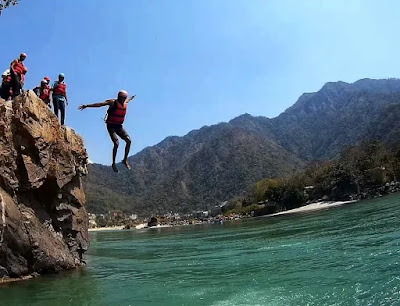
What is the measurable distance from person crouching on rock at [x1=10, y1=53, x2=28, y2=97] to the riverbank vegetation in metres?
55.7

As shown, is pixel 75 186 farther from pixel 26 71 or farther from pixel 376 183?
pixel 376 183

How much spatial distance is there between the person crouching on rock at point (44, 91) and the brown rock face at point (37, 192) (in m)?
1.60

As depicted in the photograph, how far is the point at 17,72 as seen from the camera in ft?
57.0

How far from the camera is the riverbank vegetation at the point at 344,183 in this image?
66.4 meters

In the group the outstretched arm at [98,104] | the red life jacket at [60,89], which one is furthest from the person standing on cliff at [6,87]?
the outstretched arm at [98,104]

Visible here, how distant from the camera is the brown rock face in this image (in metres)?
14.9

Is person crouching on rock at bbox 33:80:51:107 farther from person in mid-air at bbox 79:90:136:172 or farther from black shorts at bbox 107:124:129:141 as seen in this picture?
black shorts at bbox 107:124:129:141

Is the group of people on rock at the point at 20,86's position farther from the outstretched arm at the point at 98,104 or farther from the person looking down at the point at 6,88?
the outstretched arm at the point at 98,104

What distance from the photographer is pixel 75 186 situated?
61.6 feet

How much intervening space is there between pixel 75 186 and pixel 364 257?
40.7 ft

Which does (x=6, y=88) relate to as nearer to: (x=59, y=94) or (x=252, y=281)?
(x=59, y=94)

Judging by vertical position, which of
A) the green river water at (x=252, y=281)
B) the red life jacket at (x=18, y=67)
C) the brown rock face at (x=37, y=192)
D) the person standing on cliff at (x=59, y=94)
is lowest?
the green river water at (x=252, y=281)

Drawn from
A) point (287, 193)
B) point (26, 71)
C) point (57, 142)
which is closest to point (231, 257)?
point (57, 142)

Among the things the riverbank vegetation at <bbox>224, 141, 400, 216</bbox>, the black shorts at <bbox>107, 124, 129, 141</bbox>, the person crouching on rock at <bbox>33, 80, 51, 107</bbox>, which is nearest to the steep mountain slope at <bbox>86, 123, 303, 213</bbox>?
the riverbank vegetation at <bbox>224, 141, 400, 216</bbox>
